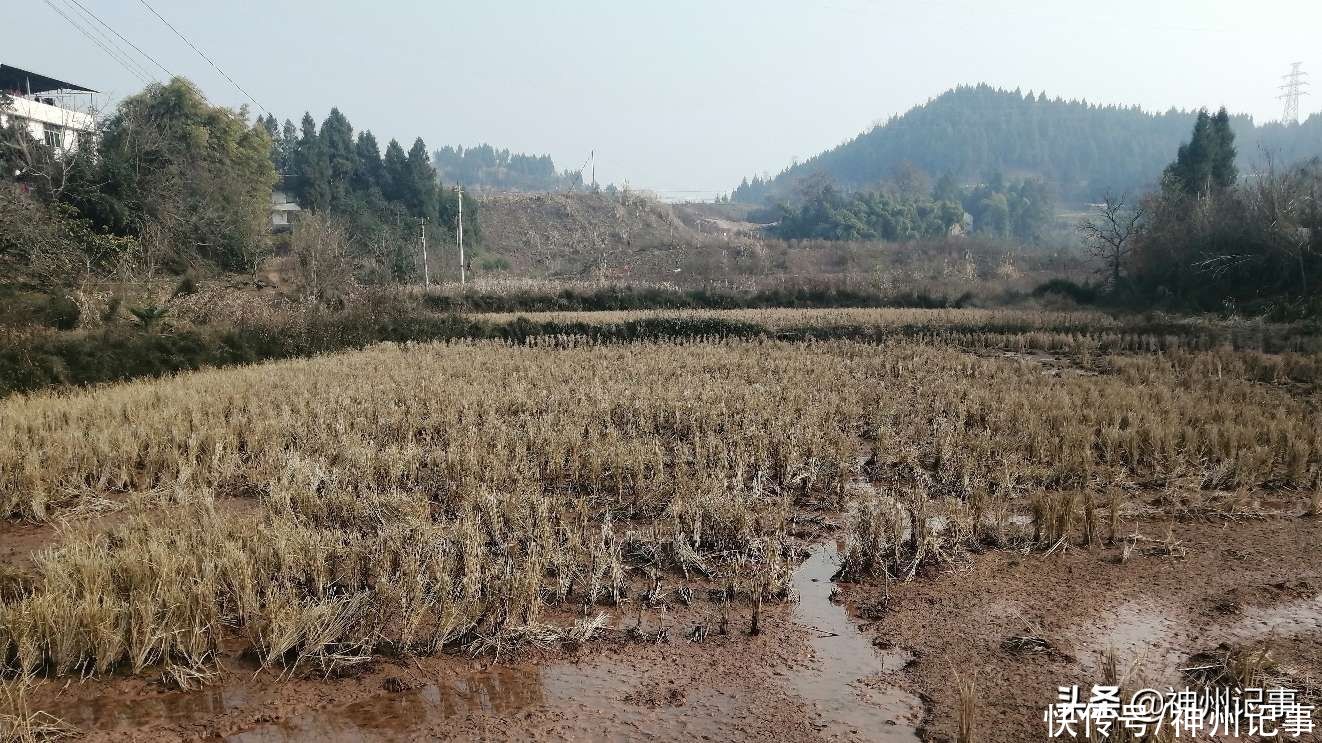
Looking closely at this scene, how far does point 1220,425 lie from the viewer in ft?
29.5

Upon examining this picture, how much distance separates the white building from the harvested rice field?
1354 inches

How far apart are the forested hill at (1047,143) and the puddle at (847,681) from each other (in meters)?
133

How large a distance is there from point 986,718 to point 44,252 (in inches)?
1103

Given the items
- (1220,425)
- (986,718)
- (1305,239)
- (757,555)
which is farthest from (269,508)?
(1305,239)

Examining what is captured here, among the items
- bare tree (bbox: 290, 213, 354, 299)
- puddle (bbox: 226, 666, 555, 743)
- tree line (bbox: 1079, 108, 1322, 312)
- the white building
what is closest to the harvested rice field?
puddle (bbox: 226, 666, 555, 743)

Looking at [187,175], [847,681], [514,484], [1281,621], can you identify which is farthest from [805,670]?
[187,175]

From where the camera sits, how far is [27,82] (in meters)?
37.5

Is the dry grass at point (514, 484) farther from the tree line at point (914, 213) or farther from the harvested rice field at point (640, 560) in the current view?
the tree line at point (914, 213)

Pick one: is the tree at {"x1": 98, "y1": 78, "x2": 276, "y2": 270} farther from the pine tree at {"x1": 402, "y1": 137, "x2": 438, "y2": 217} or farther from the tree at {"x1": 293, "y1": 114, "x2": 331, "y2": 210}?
the pine tree at {"x1": 402, "y1": 137, "x2": 438, "y2": 217}

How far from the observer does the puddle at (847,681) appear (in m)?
3.79

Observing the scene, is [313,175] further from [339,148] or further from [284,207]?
[339,148]

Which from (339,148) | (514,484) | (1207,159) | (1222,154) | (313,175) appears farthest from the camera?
(339,148)

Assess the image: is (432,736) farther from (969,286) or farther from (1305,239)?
(969,286)

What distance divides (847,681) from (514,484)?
3.90 meters
